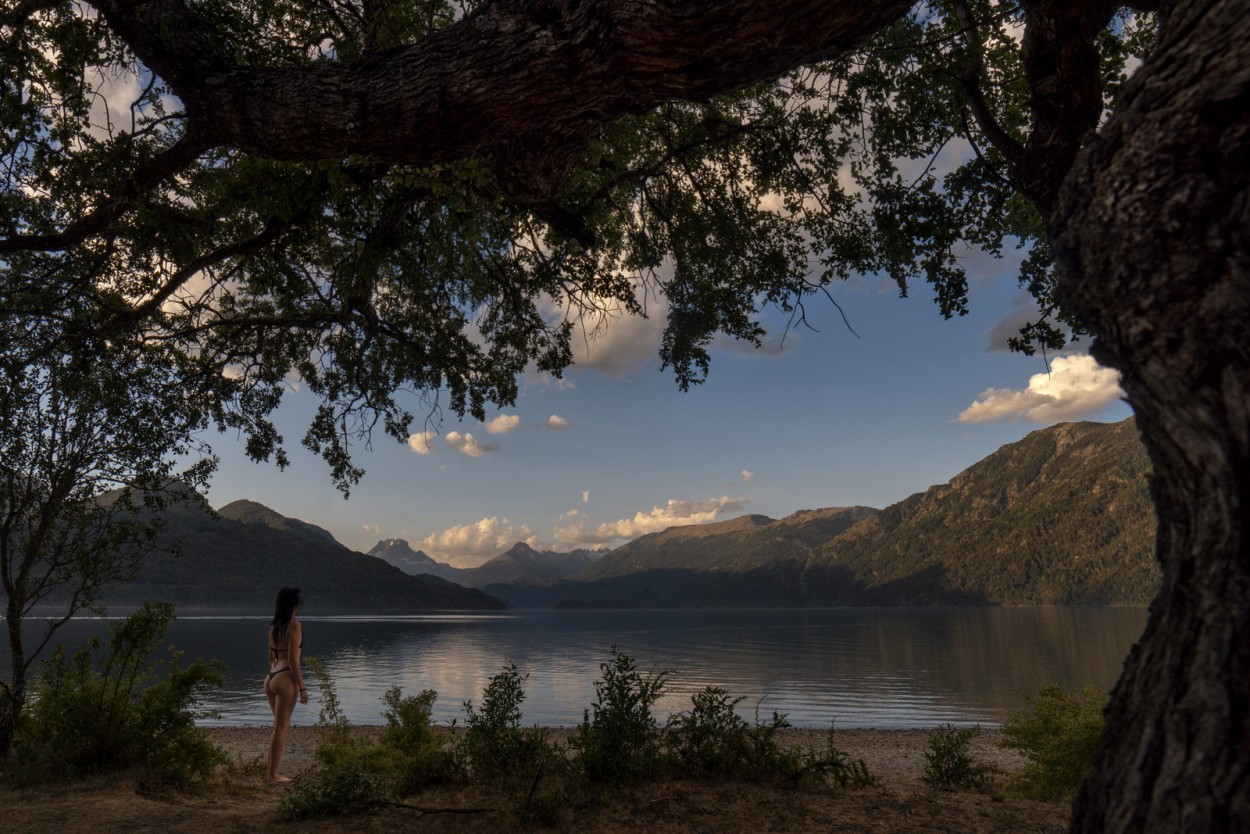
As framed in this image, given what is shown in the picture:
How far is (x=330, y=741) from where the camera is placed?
25.2ft

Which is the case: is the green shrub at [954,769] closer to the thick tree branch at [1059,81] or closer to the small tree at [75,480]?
the thick tree branch at [1059,81]

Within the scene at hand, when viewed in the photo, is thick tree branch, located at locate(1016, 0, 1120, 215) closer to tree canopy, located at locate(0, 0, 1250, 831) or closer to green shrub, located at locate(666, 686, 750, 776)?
tree canopy, located at locate(0, 0, 1250, 831)

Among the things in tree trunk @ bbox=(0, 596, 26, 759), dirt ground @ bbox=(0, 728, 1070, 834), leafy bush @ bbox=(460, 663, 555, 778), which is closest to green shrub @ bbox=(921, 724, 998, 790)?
dirt ground @ bbox=(0, 728, 1070, 834)

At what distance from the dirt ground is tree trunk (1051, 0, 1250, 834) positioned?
3.88 meters

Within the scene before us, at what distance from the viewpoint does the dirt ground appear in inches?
220

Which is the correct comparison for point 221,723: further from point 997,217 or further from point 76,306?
point 997,217

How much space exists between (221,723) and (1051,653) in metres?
57.0

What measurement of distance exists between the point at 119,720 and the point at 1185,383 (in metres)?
9.80

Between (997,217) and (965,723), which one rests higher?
(997,217)

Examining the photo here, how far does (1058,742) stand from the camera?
23.7 ft

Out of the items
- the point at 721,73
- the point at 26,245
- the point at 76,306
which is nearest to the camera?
the point at 721,73

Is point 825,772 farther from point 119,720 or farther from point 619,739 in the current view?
point 119,720

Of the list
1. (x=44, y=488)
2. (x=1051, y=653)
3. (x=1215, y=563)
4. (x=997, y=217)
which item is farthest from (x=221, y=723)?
(x=1051, y=653)

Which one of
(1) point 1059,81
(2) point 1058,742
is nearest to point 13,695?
(2) point 1058,742
